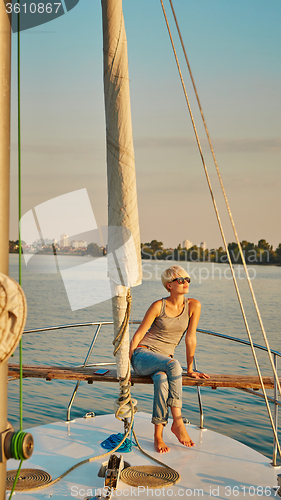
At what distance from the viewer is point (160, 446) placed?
Result: 3576mm

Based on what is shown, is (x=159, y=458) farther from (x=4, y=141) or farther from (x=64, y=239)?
(x=64, y=239)

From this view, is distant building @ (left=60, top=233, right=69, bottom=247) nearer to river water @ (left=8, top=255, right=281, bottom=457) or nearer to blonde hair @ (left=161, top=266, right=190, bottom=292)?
river water @ (left=8, top=255, right=281, bottom=457)

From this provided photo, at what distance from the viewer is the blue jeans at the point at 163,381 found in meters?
3.53

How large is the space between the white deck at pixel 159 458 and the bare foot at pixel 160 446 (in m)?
0.04

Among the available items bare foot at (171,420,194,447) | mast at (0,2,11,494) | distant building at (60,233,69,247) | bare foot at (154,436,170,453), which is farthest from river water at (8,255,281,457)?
mast at (0,2,11,494)

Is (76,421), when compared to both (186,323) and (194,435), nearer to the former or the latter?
(194,435)

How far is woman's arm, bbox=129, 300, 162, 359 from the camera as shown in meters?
3.95

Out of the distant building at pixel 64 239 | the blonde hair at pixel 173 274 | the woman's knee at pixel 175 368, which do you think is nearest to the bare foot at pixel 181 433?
the woman's knee at pixel 175 368

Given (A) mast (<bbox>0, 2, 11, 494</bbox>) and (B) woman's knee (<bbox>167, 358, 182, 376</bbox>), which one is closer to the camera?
(A) mast (<bbox>0, 2, 11, 494</bbox>)

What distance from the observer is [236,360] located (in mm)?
14125

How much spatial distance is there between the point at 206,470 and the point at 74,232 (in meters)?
9.86

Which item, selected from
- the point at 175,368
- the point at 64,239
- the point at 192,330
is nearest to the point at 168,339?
the point at 192,330

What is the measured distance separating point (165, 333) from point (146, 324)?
0.71 feet

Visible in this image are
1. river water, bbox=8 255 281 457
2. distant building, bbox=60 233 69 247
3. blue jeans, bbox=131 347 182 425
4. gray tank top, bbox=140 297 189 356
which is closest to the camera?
blue jeans, bbox=131 347 182 425
